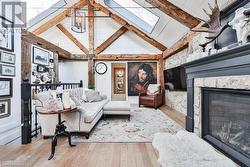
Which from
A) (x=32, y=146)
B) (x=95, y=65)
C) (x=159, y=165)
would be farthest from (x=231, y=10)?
(x=95, y=65)

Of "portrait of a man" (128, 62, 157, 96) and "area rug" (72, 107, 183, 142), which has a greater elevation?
"portrait of a man" (128, 62, 157, 96)

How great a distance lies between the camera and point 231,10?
271 cm

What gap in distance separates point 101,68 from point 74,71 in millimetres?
1276

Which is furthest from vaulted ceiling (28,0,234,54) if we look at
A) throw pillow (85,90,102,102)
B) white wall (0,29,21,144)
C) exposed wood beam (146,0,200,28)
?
white wall (0,29,21,144)

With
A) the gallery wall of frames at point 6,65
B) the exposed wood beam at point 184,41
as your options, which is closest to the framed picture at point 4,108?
the gallery wall of frames at point 6,65

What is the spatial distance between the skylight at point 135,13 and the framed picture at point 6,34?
143 inches

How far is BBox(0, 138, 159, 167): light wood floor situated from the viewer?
2.25 meters

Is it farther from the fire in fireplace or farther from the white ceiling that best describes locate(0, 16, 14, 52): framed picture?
the fire in fireplace

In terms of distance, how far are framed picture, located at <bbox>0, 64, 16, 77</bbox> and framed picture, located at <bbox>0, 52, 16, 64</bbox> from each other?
10cm

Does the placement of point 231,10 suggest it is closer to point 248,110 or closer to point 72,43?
point 248,110

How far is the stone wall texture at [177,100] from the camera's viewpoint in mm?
5614

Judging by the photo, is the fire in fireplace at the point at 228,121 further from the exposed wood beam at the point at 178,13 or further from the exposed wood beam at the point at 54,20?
the exposed wood beam at the point at 54,20

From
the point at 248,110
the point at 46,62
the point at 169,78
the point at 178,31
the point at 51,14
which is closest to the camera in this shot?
the point at 248,110

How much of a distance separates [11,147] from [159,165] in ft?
7.44
